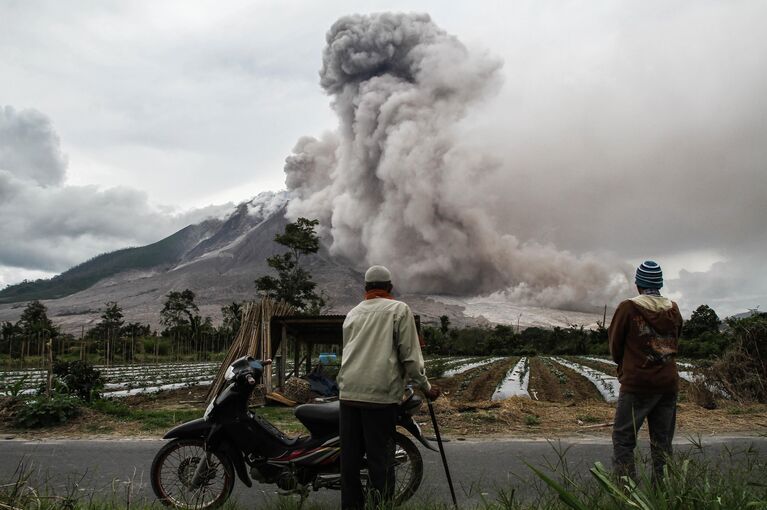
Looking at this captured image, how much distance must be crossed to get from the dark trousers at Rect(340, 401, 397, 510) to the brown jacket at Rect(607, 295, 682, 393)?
1756 millimetres

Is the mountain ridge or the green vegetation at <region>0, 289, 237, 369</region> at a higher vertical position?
the mountain ridge

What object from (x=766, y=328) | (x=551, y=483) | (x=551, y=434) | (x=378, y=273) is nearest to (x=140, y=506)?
(x=378, y=273)

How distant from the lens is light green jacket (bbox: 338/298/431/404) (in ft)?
12.4

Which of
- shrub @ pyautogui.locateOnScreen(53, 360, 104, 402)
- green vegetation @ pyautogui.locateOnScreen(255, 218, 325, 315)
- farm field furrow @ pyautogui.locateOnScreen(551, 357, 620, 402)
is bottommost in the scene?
farm field furrow @ pyautogui.locateOnScreen(551, 357, 620, 402)

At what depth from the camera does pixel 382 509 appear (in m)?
2.89

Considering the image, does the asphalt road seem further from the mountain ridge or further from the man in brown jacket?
the mountain ridge

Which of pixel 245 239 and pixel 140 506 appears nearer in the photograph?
pixel 140 506

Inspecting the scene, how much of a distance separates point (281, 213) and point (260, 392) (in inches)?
7215

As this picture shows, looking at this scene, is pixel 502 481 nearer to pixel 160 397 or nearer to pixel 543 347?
pixel 160 397

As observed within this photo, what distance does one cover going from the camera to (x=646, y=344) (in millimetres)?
4352

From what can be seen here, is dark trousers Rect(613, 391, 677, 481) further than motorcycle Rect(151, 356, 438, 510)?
No

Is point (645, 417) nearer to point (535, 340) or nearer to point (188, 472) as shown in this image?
point (188, 472)

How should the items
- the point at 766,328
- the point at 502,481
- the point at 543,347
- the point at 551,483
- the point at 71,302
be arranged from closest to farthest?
1. the point at 551,483
2. the point at 502,481
3. the point at 766,328
4. the point at 543,347
5. the point at 71,302

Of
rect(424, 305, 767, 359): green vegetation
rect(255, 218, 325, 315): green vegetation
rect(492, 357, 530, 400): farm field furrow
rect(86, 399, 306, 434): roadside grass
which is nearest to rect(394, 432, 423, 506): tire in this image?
rect(86, 399, 306, 434): roadside grass
